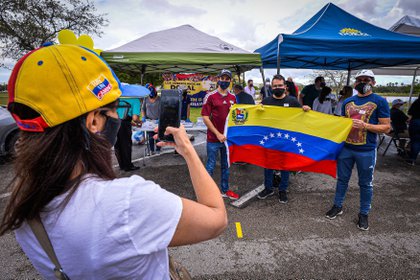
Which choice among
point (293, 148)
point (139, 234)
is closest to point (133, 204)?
point (139, 234)

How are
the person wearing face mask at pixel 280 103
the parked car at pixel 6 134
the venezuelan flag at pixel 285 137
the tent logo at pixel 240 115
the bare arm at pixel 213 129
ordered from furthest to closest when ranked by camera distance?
the parked car at pixel 6 134, the tent logo at pixel 240 115, the bare arm at pixel 213 129, the person wearing face mask at pixel 280 103, the venezuelan flag at pixel 285 137

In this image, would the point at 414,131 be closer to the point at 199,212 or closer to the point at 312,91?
the point at 312,91

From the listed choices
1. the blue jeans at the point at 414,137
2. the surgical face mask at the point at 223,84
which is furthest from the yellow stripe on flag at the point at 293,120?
the blue jeans at the point at 414,137

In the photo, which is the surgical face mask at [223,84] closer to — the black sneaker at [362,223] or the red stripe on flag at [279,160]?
the red stripe on flag at [279,160]

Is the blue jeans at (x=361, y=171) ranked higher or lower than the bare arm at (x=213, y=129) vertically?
lower

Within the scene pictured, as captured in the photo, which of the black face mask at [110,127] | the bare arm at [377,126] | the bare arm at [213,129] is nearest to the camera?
the black face mask at [110,127]

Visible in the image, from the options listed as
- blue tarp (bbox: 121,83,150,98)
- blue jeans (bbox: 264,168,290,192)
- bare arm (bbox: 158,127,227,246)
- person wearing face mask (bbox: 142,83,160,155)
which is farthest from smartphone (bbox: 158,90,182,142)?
person wearing face mask (bbox: 142,83,160,155)

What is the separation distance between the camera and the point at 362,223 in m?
3.38

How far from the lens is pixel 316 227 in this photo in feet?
11.2

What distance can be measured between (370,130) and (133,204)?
355 centimetres

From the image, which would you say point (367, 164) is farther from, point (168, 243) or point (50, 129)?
point (50, 129)

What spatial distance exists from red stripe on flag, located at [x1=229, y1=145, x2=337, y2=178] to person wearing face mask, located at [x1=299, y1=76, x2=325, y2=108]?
3.69 meters

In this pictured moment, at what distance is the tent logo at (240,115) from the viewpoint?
13.9 ft

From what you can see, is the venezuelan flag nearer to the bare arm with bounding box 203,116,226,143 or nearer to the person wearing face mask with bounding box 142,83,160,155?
the bare arm with bounding box 203,116,226,143
